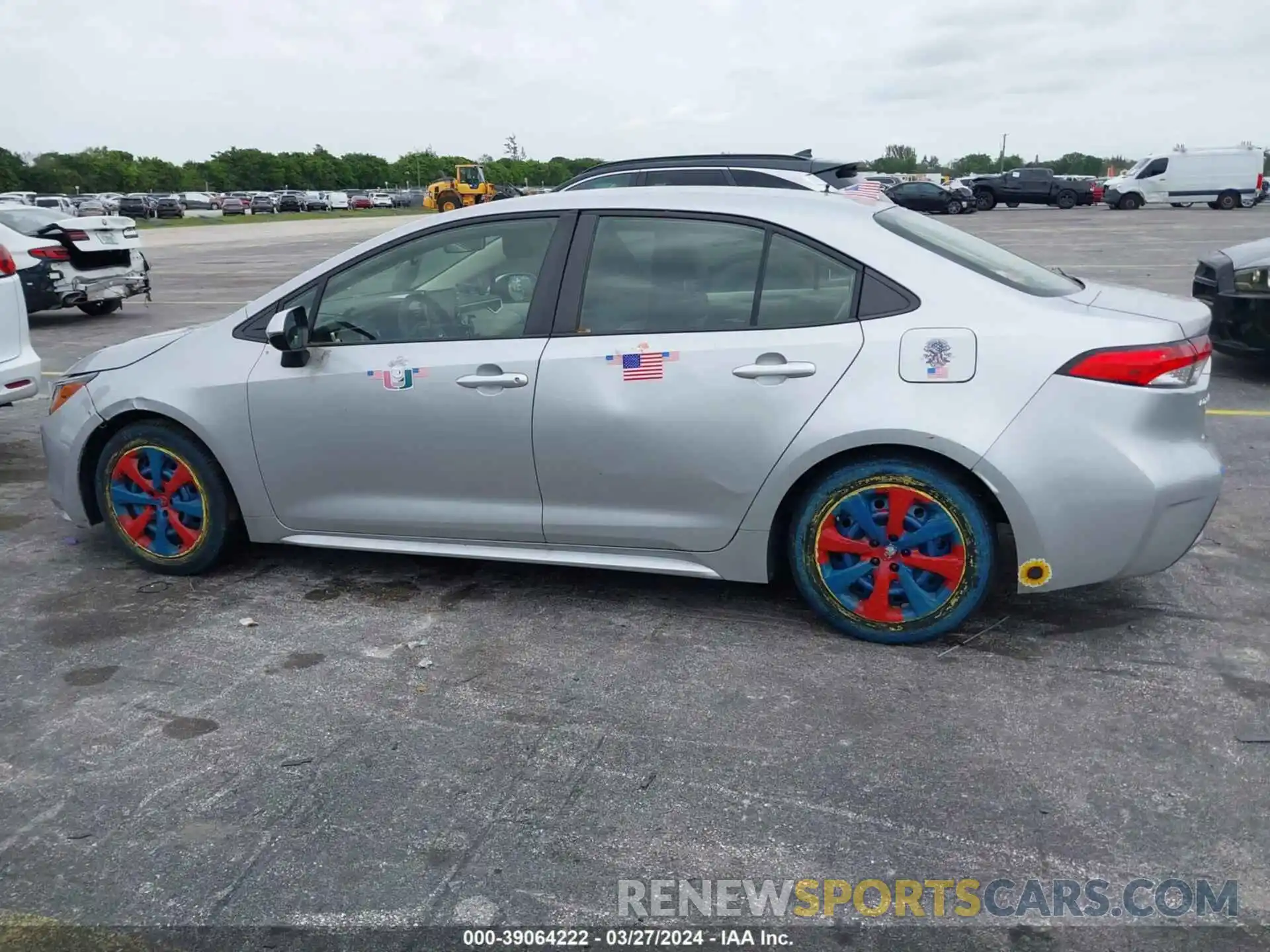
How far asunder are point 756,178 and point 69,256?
8346 mm

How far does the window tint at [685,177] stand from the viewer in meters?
10.9

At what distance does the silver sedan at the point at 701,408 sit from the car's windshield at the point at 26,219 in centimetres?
962

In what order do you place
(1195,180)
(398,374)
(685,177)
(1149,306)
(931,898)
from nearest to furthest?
(931,898)
(1149,306)
(398,374)
(685,177)
(1195,180)

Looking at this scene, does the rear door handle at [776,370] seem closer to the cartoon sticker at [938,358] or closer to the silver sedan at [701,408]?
the silver sedan at [701,408]

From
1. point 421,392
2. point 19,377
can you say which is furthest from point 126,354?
point 19,377

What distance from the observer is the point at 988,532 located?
145 inches

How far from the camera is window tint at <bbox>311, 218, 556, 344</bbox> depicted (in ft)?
13.6

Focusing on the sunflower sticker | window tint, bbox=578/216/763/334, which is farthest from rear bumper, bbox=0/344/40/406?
the sunflower sticker

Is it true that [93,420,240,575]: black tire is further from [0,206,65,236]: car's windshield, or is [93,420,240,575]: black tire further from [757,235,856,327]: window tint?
[0,206,65,236]: car's windshield

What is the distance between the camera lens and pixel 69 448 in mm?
4715

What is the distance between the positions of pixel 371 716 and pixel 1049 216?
38.6 meters

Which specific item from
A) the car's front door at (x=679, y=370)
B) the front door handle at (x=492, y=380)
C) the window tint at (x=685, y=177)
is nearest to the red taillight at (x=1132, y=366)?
the car's front door at (x=679, y=370)

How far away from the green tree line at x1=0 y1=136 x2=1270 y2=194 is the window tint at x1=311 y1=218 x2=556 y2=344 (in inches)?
2889

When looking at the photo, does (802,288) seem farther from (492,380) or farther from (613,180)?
(613,180)
